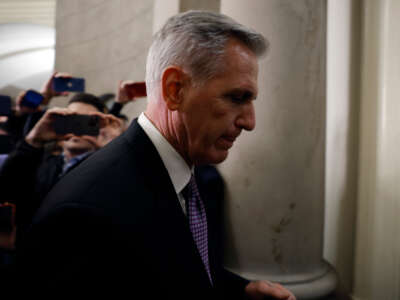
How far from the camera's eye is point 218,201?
1597 mm

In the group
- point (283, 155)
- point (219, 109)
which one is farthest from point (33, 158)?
point (283, 155)

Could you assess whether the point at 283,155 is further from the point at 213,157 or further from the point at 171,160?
the point at 171,160

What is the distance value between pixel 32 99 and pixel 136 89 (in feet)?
2.09

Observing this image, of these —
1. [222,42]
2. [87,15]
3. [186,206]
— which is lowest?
[186,206]

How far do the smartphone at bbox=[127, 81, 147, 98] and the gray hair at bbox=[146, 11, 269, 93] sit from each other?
112 centimetres

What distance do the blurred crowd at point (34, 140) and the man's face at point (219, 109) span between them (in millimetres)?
813

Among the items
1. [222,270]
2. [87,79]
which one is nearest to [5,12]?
[87,79]

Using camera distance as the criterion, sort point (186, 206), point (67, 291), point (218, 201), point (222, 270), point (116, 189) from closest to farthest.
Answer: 1. point (67, 291)
2. point (116, 189)
3. point (186, 206)
4. point (222, 270)
5. point (218, 201)

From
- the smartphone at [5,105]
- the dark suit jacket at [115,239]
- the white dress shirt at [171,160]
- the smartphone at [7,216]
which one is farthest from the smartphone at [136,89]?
the dark suit jacket at [115,239]

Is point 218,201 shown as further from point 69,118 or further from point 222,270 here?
point 69,118

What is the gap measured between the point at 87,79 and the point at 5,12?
414 cm

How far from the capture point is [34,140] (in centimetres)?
154

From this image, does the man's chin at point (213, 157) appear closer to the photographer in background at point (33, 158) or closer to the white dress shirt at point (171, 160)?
the white dress shirt at point (171, 160)

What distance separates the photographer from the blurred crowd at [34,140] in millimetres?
1507
